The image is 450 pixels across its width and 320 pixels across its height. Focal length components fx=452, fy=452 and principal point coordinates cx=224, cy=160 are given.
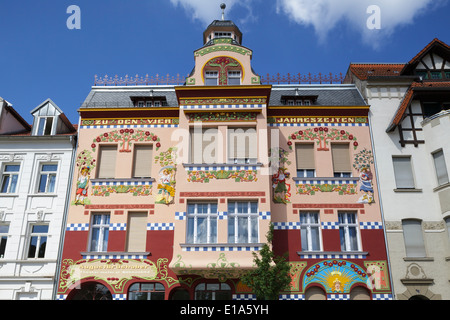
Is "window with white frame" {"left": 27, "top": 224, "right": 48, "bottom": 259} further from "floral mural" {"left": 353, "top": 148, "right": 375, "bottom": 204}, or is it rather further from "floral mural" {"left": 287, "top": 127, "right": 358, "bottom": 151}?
"floral mural" {"left": 353, "top": 148, "right": 375, "bottom": 204}

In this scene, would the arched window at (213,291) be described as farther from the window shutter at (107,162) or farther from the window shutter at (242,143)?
the window shutter at (107,162)

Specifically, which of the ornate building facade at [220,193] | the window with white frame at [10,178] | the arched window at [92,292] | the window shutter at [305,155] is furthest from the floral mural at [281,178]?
the window with white frame at [10,178]

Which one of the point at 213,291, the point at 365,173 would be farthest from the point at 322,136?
the point at 213,291

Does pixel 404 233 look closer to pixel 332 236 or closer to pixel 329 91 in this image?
pixel 332 236

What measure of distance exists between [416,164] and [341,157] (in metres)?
3.48

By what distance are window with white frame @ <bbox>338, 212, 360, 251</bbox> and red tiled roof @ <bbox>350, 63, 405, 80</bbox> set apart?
8000mm

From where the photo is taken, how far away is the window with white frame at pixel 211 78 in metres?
22.5

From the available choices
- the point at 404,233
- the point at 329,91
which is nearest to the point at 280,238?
the point at 404,233

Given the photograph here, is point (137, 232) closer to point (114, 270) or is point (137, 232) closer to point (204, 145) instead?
point (114, 270)

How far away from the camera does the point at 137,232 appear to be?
2047 cm

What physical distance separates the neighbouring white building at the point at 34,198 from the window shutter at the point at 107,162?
143 cm

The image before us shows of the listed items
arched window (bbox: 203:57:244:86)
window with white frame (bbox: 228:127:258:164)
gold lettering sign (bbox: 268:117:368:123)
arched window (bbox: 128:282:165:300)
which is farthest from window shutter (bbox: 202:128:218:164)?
arched window (bbox: 128:282:165:300)

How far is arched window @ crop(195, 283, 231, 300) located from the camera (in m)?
19.3
